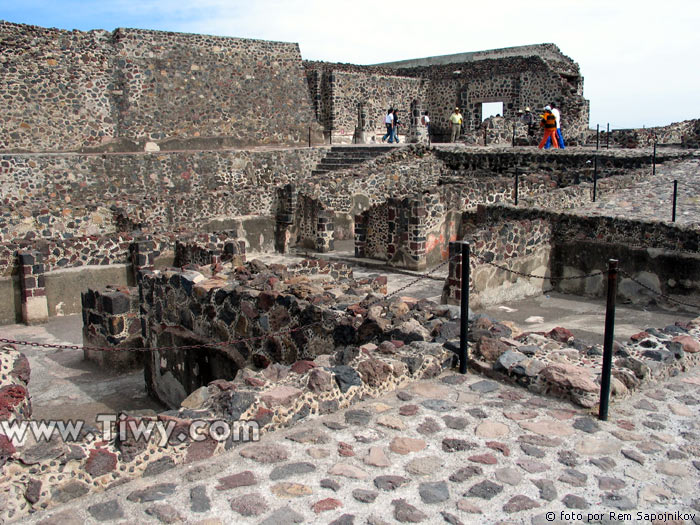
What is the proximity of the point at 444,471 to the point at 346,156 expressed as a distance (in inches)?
836

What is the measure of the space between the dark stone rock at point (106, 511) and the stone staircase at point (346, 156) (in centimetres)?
2028

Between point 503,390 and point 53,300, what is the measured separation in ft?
28.9

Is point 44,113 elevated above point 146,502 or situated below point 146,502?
above

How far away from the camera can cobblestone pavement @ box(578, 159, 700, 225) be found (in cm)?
1282

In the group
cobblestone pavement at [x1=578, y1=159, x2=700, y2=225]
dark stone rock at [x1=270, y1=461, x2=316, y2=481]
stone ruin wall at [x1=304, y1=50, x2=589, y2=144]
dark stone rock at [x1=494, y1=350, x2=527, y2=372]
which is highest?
stone ruin wall at [x1=304, y1=50, x2=589, y2=144]

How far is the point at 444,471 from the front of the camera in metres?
3.78

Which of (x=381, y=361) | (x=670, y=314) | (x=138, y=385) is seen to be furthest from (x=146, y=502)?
(x=670, y=314)

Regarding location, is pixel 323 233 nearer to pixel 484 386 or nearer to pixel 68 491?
pixel 484 386

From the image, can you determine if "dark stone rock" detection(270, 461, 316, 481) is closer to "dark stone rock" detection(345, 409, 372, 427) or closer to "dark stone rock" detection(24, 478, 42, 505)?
"dark stone rock" detection(345, 409, 372, 427)

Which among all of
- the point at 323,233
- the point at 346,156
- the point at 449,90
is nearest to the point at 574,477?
the point at 323,233

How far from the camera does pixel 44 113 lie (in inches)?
818

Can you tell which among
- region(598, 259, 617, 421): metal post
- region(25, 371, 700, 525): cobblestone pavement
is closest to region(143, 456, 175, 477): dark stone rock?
region(25, 371, 700, 525): cobblestone pavement

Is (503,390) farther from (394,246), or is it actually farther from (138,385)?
(394,246)
